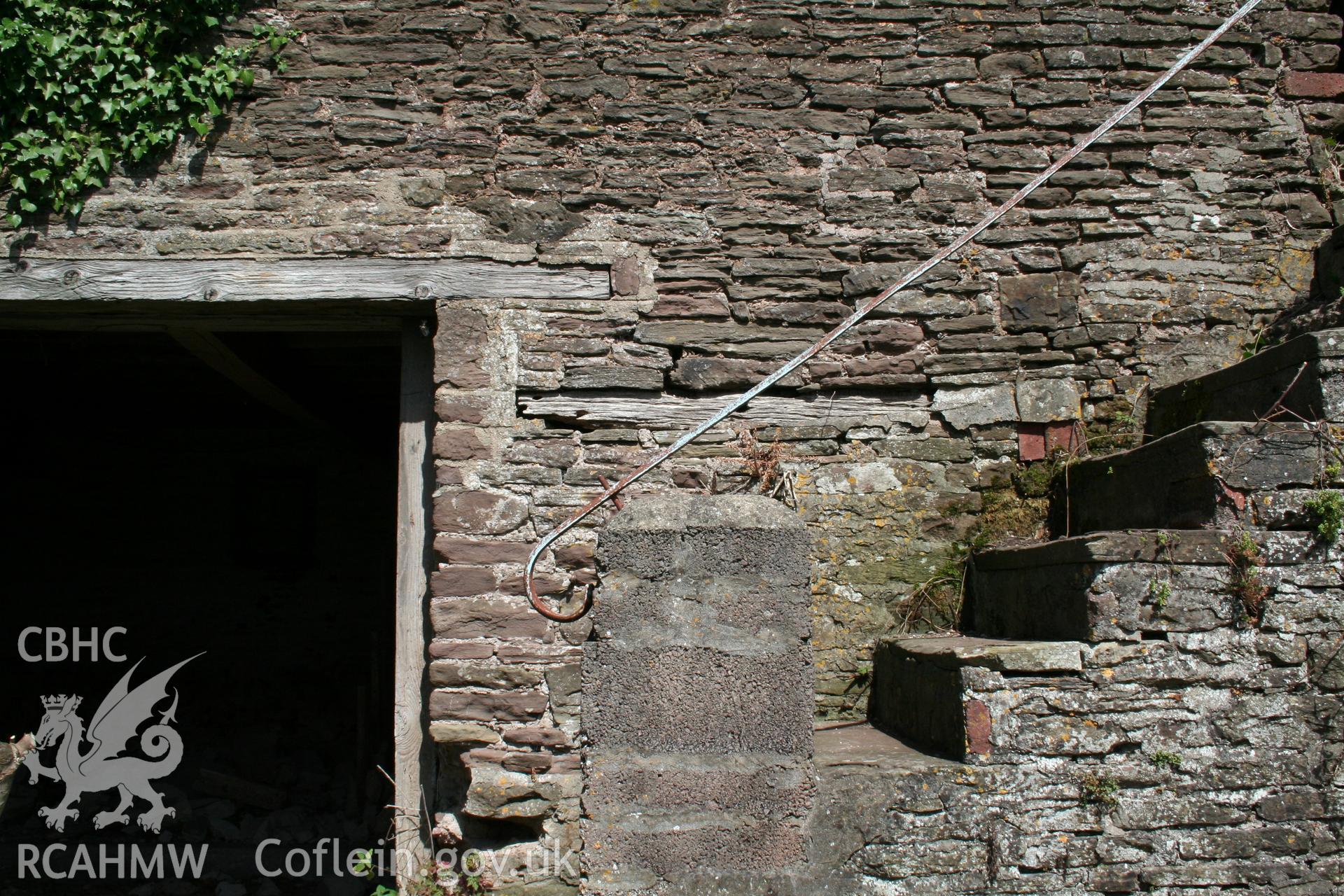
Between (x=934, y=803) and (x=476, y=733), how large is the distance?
170 centimetres

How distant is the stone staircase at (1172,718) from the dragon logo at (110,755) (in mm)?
4917

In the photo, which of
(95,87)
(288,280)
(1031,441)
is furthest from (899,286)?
(95,87)

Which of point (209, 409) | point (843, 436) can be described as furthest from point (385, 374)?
point (843, 436)

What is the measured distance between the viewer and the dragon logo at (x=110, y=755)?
18.9 feet

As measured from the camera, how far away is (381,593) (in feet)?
26.5

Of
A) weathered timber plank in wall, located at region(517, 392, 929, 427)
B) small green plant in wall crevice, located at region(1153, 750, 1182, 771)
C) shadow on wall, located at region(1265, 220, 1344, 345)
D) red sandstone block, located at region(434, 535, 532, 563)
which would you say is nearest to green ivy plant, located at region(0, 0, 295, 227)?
weathered timber plank in wall, located at region(517, 392, 929, 427)

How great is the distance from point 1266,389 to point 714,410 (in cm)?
181

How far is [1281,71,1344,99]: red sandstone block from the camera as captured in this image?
3924 mm

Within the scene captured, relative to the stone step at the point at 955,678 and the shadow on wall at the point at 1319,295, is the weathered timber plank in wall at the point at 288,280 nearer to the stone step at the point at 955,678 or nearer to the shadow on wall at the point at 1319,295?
the stone step at the point at 955,678

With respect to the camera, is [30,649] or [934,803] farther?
[30,649]

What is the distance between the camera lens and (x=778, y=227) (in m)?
3.79

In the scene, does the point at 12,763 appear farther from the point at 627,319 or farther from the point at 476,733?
the point at 627,319

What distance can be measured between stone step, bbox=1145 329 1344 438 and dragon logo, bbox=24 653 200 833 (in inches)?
223

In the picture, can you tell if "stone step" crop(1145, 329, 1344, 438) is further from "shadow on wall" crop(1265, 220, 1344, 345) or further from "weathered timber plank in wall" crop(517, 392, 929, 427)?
"weathered timber plank in wall" crop(517, 392, 929, 427)
